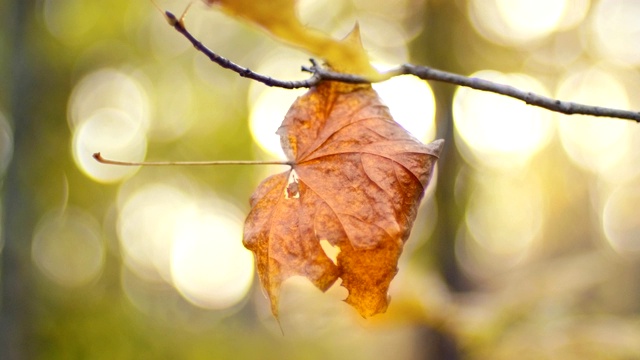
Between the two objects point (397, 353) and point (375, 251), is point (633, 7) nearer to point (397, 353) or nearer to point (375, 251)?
point (397, 353)

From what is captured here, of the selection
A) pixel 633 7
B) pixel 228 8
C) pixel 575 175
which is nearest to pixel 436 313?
pixel 228 8

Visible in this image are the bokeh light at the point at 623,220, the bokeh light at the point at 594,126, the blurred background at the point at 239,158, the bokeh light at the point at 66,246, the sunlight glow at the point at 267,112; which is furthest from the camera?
the bokeh light at the point at 623,220

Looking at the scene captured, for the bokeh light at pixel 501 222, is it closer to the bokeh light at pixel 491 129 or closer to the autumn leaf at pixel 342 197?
the bokeh light at pixel 491 129

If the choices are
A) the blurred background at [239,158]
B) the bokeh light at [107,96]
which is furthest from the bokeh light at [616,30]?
the bokeh light at [107,96]

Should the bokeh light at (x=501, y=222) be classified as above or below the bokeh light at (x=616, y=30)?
below

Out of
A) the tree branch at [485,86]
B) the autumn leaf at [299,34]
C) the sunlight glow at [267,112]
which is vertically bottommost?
the sunlight glow at [267,112]

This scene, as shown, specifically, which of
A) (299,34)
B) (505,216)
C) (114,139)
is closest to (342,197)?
(299,34)
